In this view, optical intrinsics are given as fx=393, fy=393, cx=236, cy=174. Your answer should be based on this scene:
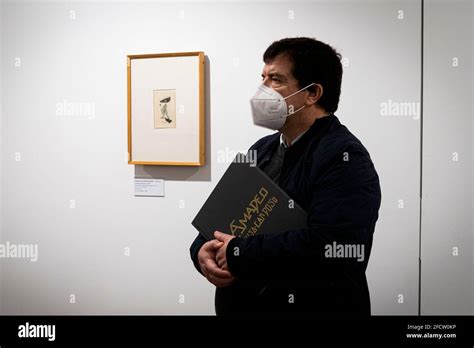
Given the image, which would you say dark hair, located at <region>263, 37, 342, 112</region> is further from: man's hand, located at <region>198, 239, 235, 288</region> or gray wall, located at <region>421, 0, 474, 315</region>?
gray wall, located at <region>421, 0, 474, 315</region>

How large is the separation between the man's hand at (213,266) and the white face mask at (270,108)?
0.37 metres

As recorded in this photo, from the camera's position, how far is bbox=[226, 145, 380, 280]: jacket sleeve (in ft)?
2.92

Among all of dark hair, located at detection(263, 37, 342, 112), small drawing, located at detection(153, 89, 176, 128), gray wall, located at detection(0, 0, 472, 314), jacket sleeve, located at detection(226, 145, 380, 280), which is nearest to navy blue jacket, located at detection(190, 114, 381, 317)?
jacket sleeve, located at detection(226, 145, 380, 280)

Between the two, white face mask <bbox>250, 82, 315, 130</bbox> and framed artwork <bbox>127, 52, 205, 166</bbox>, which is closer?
white face mask <bbox>250, 82, 315, 130</bbox>

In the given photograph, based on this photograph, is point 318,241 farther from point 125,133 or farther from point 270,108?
point 125,133

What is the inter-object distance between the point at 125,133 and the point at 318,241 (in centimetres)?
117

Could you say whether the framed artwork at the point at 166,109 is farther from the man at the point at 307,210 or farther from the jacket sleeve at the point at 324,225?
the jacket sleeve at the point at 324,225

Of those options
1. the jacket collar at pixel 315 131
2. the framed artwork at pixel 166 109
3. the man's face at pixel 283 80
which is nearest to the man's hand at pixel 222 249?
the jacket collar at pixel 315 131

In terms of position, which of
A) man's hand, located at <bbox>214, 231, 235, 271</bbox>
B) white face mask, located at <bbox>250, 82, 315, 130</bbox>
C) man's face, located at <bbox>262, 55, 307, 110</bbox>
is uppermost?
→ man's face, located at <bbox>262, 55, 307, 110</bbox>

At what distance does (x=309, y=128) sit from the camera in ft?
3.46

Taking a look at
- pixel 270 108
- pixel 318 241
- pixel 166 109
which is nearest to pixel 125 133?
pixel 166 109

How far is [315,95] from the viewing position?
1.06 m

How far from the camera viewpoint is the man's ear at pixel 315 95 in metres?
1.06

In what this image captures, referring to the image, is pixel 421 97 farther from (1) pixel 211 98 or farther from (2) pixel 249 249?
(2) pixel 249 249
